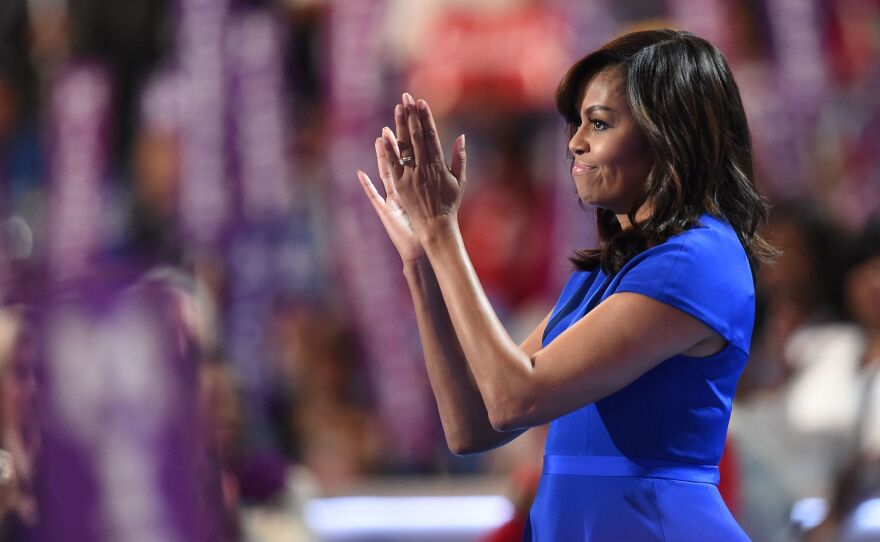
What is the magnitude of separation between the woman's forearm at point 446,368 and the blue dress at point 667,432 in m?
0.13

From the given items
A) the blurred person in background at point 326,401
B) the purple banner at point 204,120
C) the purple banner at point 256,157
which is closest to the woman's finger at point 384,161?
the blurred person in background at point 326,401

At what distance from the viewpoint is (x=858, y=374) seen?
3.12m

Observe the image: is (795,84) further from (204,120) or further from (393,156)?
(393,156)

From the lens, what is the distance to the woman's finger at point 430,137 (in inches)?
56.2

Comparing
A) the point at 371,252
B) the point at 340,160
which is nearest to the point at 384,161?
the point at 371,252

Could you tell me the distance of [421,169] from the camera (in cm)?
146

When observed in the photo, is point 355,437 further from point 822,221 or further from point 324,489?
point 822,221

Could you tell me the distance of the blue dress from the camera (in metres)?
1.38

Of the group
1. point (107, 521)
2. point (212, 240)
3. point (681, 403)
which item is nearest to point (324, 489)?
point (212, 240)

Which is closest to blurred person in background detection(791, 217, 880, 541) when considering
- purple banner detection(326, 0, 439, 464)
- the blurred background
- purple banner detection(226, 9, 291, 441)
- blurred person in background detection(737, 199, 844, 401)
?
blurred person in background detection(737, 199, 844, 401)

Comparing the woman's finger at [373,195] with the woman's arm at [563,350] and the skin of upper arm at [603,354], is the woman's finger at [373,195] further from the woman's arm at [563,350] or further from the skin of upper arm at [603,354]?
the skin of upper arm at [603,354]

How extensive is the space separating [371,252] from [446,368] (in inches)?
146

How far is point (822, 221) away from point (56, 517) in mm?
2389

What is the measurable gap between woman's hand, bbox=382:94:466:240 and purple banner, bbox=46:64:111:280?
14.0ft
